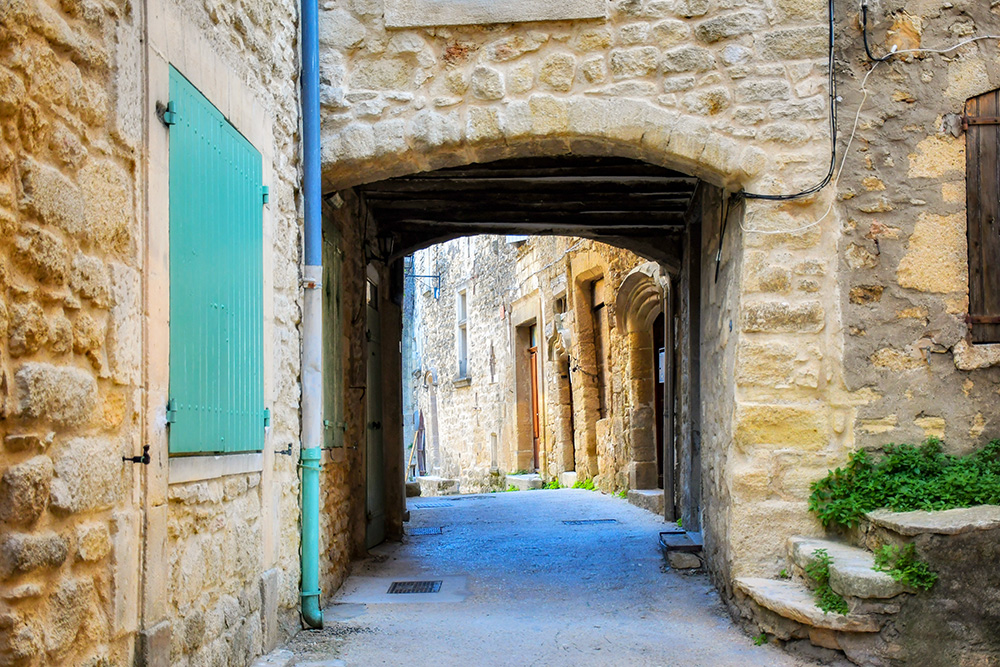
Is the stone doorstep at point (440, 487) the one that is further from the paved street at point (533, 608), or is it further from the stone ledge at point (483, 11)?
the stone ledge at point (483, 11)

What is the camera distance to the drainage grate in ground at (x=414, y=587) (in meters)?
5.79

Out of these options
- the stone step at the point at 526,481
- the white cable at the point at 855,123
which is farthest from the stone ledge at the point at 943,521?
the stone step at the point at 526,481

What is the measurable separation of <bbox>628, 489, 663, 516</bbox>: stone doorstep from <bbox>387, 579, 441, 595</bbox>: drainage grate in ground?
3.59 m

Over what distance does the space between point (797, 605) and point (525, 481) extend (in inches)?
435

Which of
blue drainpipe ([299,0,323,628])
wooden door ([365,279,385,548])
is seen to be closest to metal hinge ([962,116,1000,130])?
blue drainpipe ([299,0,323,628])

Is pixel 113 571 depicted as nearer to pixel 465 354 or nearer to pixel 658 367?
pixel 658 367

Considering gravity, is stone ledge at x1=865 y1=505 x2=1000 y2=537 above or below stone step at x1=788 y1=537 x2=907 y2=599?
above

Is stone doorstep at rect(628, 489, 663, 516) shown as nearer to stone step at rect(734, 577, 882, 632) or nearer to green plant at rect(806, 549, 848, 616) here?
stone step at rect(734, 577, 882, 632)

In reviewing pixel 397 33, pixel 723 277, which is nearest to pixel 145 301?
pixel 397 33

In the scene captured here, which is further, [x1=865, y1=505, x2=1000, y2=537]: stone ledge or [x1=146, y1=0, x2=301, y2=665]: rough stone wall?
[x1=865, y1=505, x2=1000, y2=537]: stone ledge

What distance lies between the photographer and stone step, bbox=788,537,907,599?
3947 millimetres

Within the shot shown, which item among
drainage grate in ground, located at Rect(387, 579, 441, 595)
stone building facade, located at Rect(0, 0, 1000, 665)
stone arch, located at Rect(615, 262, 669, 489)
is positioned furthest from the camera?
stone arch, located at Rect(615, 262, 669, 489)

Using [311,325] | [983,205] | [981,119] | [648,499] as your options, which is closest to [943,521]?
[983,205]

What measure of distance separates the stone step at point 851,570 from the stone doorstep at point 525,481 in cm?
1036
